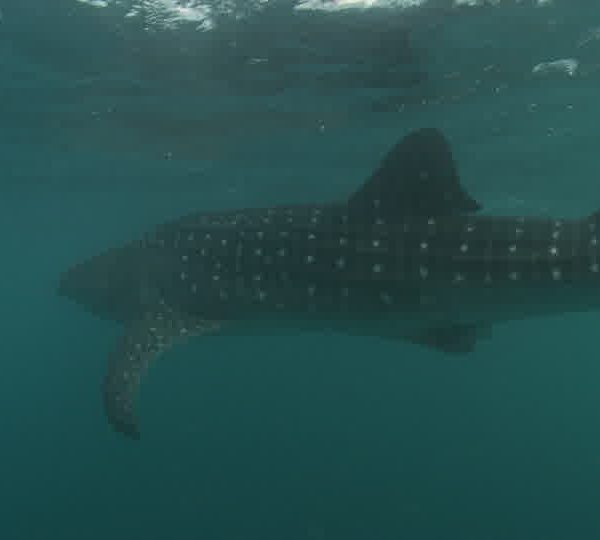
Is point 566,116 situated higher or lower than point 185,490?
higher

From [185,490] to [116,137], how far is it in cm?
1327

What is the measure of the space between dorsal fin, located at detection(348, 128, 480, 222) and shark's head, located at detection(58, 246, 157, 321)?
470 cm

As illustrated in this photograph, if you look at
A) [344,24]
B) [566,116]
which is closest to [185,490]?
[344,24]

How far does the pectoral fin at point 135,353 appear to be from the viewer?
24.4 ft

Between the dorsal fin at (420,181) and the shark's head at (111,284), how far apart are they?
15.4ft

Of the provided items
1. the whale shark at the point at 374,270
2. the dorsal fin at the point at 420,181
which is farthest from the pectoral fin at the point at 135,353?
the dorsal fin at the point at 420,181

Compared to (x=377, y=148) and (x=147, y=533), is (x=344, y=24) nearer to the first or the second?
(x=377, y=148)

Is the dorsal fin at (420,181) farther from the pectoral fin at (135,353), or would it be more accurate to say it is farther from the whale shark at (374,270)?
the pectoral fin at (135,353)

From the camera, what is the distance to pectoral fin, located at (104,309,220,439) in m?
7.44

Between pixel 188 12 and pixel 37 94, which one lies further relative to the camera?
pixel 37 94

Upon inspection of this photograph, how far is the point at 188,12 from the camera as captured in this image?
1153cm

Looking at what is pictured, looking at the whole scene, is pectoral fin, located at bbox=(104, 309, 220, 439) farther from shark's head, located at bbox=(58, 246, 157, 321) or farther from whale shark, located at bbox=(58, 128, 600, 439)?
shark's head, located at bbox=(58, 246, 157, 321)

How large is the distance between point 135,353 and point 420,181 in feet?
15.6

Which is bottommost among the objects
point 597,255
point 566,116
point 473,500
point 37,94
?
point 473,500
